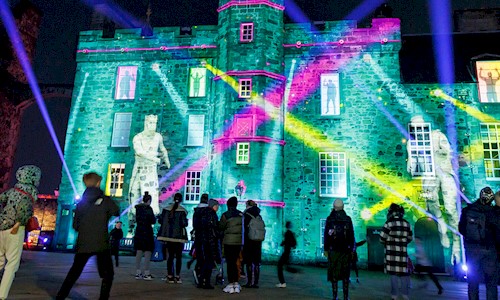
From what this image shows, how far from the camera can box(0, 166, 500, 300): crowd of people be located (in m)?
→ 4.91

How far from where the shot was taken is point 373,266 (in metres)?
17.1

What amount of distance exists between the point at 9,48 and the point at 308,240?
2198 cm

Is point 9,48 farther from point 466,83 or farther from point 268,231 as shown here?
point 466,83

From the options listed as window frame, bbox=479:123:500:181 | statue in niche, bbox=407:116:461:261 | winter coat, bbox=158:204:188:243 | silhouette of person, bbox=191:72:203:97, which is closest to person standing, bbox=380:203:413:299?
winter coat, bbox=158:204:188:243

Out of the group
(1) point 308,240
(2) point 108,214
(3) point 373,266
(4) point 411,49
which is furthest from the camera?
(4) point 411,49

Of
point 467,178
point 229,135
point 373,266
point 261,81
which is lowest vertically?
point 373,266

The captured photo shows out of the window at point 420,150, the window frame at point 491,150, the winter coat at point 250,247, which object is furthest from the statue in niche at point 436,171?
the winter coat at point 250,247

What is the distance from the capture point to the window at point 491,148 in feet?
58.9

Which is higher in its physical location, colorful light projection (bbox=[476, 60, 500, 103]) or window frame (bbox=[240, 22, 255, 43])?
window frame (bbox=[240, 22, 255, 43])

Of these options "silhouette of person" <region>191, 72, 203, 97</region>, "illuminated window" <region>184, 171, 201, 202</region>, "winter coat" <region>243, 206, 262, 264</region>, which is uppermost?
"silhouette of person" <region>191, 72, 203, 97</region>

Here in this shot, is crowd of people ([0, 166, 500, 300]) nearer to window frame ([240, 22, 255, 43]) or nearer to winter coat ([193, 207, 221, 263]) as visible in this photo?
winter coat ([193, 207, 221, 263])

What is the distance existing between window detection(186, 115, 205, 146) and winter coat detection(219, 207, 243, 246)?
12.3m

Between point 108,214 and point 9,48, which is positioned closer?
point 108,214

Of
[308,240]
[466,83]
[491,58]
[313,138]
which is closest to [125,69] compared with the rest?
[313,138]
